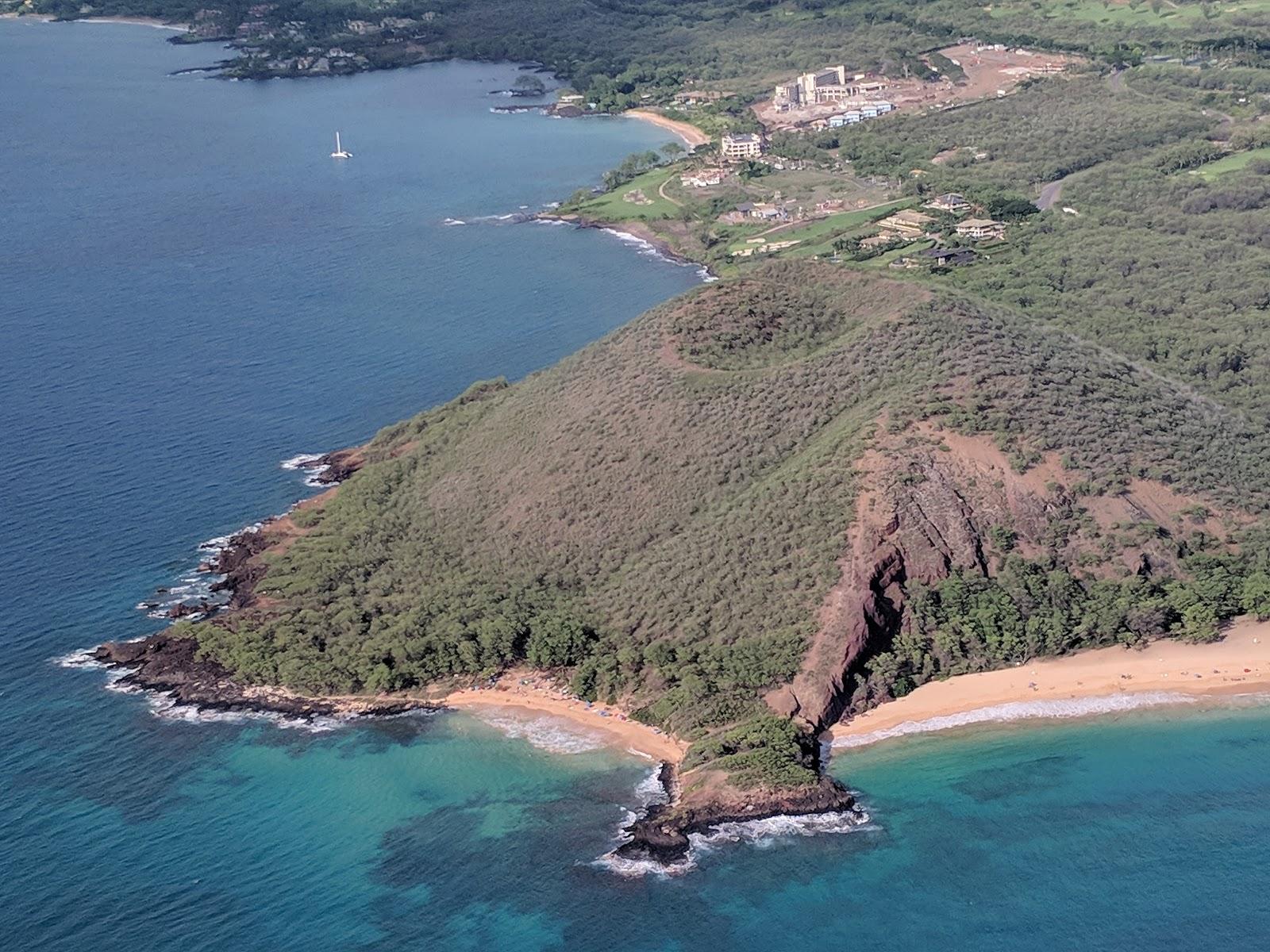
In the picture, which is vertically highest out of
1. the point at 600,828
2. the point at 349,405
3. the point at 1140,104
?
the point at 1140,104

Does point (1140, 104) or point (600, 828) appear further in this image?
point (1140, 104)

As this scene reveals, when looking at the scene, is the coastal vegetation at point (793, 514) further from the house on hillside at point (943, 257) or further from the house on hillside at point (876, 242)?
the house on hillside at point (876, 242)

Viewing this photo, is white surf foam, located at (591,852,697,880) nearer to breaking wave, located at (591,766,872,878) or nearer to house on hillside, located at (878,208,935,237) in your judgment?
breaking wave, located at (591,766,872,878)

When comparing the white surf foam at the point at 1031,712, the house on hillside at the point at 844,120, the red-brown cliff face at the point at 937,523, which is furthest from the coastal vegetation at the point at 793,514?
the house on hillside at the point at 844,120

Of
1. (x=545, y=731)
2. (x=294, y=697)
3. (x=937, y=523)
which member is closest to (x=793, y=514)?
(x=937, y=523)

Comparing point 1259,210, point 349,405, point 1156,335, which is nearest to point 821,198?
point 1259,210

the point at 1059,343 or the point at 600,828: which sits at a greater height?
the point at 1059,343

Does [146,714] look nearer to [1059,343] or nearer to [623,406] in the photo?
[623,406]
